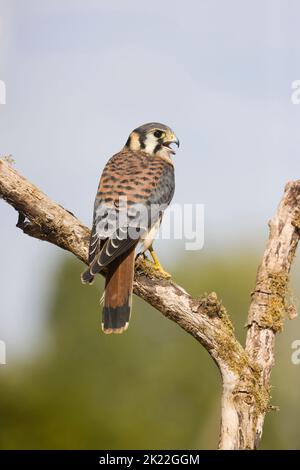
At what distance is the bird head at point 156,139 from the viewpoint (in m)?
6.37

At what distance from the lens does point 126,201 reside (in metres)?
5.68

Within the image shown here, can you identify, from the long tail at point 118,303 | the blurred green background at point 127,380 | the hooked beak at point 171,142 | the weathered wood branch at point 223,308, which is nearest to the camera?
the weathered wood branch at point 223,308

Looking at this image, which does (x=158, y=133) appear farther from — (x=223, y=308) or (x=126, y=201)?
(x=223, y=308)

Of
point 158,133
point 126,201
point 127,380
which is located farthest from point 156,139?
point 127,380

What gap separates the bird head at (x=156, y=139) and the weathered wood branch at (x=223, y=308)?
0.97 m

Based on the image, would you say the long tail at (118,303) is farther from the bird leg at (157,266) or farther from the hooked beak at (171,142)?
the hooked beak at (171,142)

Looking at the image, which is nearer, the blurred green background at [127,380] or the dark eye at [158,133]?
the dark eye at [158,133]

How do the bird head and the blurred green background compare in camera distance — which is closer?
the bird head

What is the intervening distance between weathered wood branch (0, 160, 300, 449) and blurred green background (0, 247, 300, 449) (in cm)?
1166

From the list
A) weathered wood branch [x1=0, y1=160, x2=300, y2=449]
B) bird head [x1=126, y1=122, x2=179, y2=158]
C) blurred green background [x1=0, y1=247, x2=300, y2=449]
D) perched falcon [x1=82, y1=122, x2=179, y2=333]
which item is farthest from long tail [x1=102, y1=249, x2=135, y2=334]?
blurred green background [x1=0, y1=247, x2=300, y2=449]

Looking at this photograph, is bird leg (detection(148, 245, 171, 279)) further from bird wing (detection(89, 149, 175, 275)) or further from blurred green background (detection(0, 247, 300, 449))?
blurred green background (detection(0, 247, 300, 449))

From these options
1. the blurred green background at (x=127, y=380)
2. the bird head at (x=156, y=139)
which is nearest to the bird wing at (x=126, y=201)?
the bird head at (x=156, y=139)

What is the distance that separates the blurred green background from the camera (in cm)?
1770

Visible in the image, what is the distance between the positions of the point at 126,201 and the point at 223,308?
95 cm
